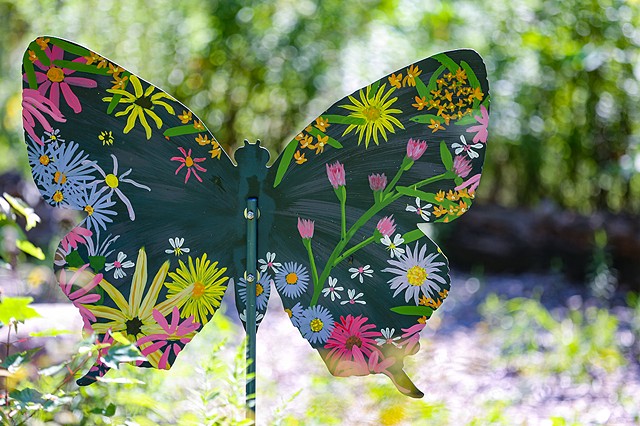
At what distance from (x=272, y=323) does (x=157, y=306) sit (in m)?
2.32

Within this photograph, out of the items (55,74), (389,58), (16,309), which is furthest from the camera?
(389,58)

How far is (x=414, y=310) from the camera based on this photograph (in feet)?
4.79

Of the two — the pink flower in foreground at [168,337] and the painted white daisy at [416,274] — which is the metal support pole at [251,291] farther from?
the painted white daisy at [416,274]

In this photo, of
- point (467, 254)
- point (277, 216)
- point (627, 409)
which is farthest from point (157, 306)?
point (467, 254)

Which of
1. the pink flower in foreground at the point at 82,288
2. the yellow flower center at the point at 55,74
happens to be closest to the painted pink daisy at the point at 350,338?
the pink flower in foreground at the point at 82,288

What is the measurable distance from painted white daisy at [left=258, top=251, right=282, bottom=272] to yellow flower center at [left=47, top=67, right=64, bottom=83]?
0.51 metres

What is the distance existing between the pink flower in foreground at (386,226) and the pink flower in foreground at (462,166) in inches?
6.2

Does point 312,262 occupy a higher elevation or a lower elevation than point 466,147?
lower

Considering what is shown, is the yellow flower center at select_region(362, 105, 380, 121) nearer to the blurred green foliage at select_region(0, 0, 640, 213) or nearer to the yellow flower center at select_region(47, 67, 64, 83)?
the yellow flower center at select_region(47, 67, 64, 83)

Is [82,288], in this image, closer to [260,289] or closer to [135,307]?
[135,307]

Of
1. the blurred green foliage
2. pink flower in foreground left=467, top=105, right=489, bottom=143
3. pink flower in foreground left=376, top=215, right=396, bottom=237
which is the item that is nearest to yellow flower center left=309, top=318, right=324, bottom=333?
pink flower in foreground left=376, top=215, right=396, bottom=237

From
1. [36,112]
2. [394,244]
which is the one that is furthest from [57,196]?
[394,244]

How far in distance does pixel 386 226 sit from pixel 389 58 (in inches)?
131

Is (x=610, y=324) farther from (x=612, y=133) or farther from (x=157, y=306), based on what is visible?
(x=157, y=306)
